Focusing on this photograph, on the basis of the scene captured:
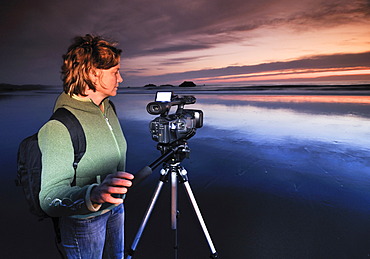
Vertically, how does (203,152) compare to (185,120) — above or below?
below

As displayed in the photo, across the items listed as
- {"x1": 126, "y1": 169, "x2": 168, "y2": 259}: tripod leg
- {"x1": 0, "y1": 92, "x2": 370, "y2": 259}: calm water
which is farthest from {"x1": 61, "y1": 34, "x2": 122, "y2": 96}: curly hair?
{"x1": 0, "y1": 92, "x2": 370, "y2": 259}: calm water

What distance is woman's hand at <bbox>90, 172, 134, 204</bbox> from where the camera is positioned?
0.73 metres

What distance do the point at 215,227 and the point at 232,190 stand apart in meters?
0.94

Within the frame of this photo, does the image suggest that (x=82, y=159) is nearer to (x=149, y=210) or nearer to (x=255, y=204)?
(x=149, y=210)

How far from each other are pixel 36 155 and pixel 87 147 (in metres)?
0.23

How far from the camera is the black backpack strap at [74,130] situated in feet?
3.44

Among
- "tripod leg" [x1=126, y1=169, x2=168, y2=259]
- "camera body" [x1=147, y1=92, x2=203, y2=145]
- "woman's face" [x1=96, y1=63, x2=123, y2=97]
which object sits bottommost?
"tripod leg" [x1=126, y1=169, x2=168, y2=259]

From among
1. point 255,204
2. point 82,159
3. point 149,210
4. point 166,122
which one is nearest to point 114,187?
point 82,159

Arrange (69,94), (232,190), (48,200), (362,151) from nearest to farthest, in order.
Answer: (48,200), (69,94), (232,190), (362,151)

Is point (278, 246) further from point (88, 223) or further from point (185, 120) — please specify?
point (88, 223)

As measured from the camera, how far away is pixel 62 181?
958 millimetres

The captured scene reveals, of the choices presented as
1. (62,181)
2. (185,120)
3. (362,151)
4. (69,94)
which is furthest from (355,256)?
(362,151)

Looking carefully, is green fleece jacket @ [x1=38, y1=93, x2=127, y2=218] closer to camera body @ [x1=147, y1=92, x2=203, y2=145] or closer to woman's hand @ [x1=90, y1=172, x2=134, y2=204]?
woman's hand @ [x1=90, y1=172, x2=134, y2=204]

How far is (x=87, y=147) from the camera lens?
1148 mm
